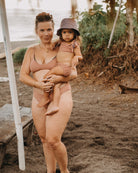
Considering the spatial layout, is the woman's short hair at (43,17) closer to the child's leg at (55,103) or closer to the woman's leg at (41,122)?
the child's leg at (55,103)

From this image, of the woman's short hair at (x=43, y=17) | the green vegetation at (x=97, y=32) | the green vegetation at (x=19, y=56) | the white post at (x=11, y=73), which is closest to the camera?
the woman's short hair at (x=43, y=17)

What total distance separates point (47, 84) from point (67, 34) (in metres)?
0.50

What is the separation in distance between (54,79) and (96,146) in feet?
5.47

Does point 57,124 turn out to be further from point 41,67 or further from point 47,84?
point 41,67

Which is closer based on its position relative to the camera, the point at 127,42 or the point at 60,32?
the point at 60,32

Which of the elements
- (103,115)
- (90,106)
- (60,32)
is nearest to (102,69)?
(90,106)

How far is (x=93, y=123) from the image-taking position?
4.41 m

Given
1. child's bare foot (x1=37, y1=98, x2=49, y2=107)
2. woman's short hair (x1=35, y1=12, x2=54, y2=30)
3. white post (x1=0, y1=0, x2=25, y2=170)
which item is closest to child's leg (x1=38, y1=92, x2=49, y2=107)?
child's bare foot (x1=37, y1=98, x2=49, y2=107)

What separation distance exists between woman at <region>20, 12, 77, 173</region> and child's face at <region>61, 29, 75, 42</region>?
0.16m

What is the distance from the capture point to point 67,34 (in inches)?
89.1

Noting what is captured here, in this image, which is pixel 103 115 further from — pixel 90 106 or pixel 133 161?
pixel 133 161

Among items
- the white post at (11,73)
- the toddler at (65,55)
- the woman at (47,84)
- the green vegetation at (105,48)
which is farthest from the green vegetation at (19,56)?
the toddler at (65,55)

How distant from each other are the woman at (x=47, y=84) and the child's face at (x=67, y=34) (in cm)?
16

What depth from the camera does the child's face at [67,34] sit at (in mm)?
2262
